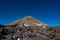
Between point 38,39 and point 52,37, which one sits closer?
point 38,39

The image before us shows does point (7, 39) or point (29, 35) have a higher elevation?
point (29, 35)

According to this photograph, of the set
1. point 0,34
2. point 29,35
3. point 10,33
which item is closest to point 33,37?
point 29,35

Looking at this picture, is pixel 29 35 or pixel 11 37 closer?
pixel 11 37

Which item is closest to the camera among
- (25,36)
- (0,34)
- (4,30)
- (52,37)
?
(0,34)

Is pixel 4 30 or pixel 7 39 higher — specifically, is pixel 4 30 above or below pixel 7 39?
above

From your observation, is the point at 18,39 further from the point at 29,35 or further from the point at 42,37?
the point at 42,37

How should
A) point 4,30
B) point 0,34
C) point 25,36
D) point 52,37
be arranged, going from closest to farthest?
point 0,34
point 4,30
point 25,36
point 52,37

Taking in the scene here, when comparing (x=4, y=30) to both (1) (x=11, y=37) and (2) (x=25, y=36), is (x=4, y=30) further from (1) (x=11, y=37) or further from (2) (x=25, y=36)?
(2) (x=25, y=36)

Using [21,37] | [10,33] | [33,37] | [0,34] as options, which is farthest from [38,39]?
[0,34]
